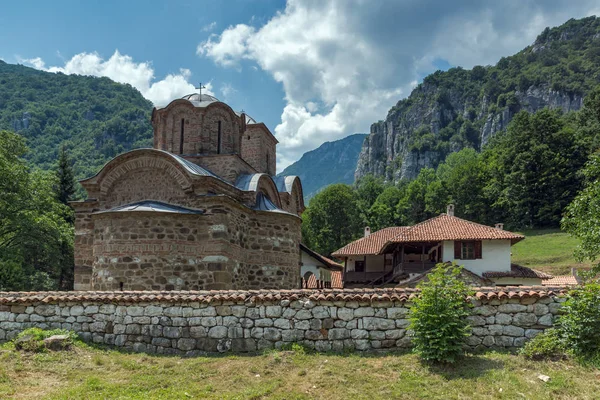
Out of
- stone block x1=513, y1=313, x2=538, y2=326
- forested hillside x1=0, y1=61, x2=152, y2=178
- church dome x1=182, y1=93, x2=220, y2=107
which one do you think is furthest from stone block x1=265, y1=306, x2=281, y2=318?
forested hillside x1=0, y1=61, x2=152, y2=178

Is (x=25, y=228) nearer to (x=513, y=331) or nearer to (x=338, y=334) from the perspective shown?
(x=338, y=334)

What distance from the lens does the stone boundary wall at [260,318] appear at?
7082mm

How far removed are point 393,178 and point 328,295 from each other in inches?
4260

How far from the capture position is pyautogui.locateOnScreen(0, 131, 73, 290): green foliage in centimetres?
1961

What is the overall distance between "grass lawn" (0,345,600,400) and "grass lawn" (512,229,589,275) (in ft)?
76.2

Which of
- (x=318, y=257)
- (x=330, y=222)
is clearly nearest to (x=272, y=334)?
(x=318, y=257)

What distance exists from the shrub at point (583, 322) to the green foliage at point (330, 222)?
127ft

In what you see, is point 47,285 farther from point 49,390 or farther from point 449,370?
point 449,370

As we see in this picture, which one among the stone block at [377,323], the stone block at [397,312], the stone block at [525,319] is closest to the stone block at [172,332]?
the stone block at [377,323]

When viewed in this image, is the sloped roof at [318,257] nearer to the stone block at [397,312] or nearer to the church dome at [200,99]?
the church dome at [200,99]

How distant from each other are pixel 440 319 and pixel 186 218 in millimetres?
7771

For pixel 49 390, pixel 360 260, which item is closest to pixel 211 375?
pixel 49 390

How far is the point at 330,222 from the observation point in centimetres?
4622

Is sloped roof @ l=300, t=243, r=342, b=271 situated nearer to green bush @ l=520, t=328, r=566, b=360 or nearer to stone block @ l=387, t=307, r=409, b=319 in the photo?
stone block @ l=387, t=307, r=409, b=319
